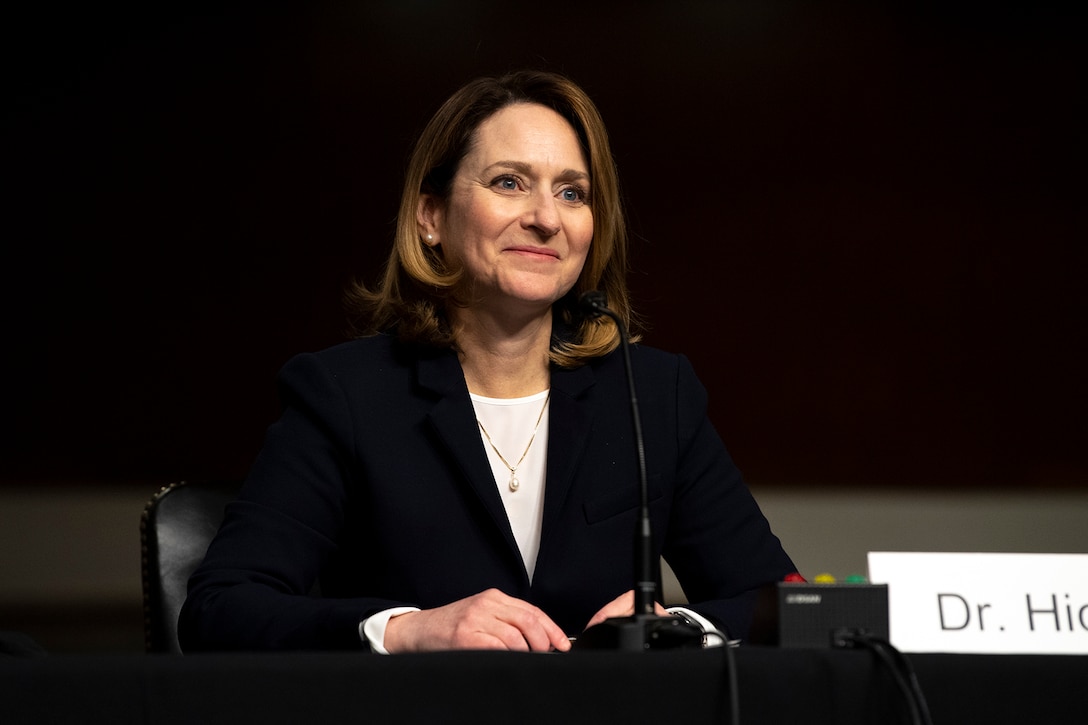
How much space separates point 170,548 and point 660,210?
2.38 metres

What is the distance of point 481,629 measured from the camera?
1.15 metres

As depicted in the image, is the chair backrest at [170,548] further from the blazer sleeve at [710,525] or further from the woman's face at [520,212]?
the blazer sleeve at [710,525]

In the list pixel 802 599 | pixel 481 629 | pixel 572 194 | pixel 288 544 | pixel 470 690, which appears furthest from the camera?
pixel 572 194

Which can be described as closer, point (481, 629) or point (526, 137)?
point (481, 629)

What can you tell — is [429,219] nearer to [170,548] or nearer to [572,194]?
[572,194]

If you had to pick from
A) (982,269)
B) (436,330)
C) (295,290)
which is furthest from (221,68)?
(982,269)

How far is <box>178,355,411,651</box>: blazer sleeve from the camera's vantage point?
128 cm

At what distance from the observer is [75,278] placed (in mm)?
3527

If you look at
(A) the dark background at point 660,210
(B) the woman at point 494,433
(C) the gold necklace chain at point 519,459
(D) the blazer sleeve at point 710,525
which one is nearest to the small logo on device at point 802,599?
(B) the woman at point 494,433

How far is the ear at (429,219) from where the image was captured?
1876 mm

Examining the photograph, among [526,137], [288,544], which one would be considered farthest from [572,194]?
[288,544]

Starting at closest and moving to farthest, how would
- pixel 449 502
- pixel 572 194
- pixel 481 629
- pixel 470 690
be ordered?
pixel 470 690 → pixel 481 629 → pixel 449 502 → pixel 572 194

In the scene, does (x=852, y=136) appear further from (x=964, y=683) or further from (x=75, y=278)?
(x=964, y=683)

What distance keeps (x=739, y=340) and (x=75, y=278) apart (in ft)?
6.65
